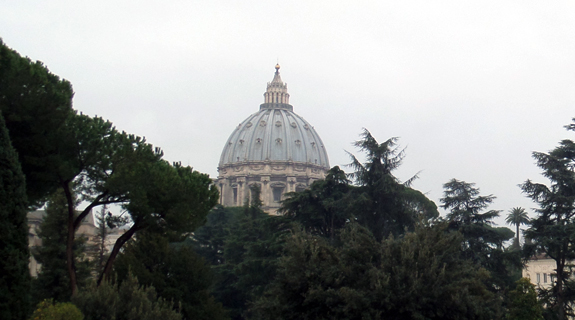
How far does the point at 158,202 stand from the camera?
19547mm

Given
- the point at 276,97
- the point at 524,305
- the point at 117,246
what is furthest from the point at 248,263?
the point at 276,97

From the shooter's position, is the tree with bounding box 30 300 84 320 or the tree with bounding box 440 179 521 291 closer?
the tree with bounding box 30 300 84 320

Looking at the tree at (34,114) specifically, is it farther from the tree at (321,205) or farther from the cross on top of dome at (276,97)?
the cross on top of dome at (276,97)

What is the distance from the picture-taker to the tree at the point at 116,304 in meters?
17.0

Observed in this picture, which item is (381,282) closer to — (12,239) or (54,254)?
(12,239)

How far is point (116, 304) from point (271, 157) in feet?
316

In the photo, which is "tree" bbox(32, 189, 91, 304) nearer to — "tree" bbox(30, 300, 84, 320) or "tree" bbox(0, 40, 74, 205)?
"tree" bbox(0, 40, 74, 205)

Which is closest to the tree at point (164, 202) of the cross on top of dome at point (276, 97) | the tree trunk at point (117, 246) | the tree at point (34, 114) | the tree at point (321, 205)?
the tree trunk at point (117, 246)

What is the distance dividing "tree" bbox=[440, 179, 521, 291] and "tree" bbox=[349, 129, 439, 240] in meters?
1.94

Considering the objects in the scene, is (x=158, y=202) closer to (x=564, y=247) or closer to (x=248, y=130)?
(x=564, y=247)

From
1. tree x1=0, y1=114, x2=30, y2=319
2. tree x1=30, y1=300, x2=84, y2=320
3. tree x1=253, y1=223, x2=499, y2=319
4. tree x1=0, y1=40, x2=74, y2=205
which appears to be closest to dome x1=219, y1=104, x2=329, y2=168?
tree x1=0, y1=40, x2=74, y2=205

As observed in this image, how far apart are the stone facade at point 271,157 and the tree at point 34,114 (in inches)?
3451

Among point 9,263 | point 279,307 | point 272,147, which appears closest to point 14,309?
point 9,263

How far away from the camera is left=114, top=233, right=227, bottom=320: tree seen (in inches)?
906
